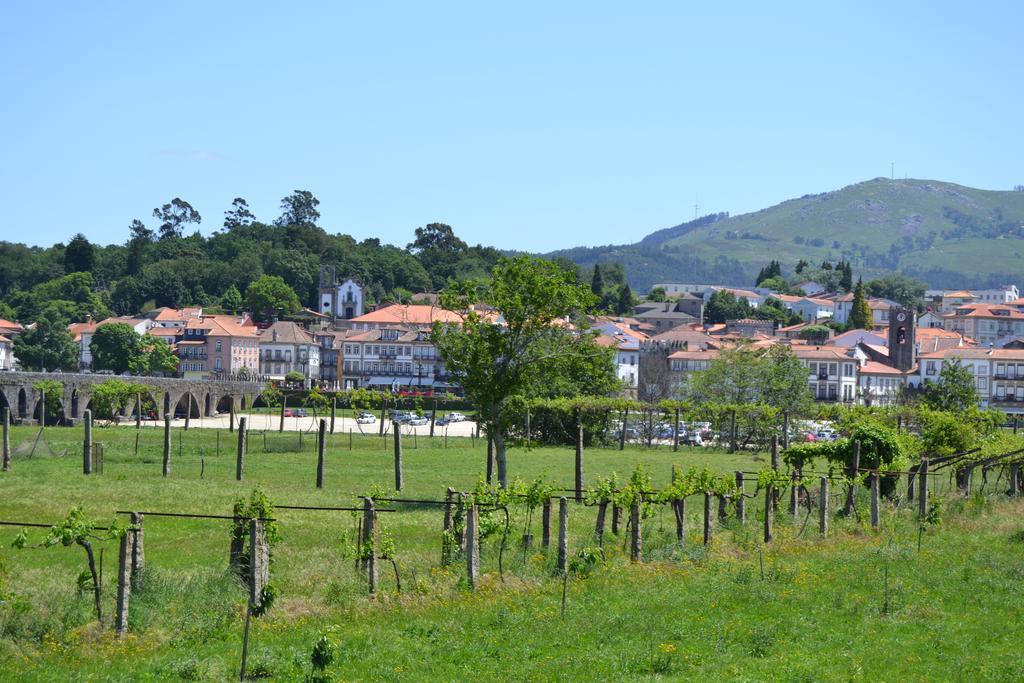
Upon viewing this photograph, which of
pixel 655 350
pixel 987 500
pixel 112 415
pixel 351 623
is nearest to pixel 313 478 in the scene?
pixel 987 500

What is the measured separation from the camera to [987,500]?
31.3m

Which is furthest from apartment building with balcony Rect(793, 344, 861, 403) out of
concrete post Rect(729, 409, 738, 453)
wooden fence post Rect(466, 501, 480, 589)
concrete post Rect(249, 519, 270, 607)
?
concrete post Rect(249, 519, 270, 607)

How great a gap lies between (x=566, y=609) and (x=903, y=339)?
401ft

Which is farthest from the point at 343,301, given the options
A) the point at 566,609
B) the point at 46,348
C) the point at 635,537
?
the point at 566,609

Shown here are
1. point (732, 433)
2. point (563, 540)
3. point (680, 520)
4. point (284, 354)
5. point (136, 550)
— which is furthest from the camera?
point (284, 354)

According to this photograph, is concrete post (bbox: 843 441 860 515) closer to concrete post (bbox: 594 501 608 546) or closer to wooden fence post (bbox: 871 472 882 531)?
wooden fence post (bbox: 871 472 882 531)

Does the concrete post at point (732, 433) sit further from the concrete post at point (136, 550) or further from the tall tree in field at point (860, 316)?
the tall tree in field at point (860, 316)

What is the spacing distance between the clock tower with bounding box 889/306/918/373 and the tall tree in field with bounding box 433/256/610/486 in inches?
4138

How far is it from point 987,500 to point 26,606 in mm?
22838

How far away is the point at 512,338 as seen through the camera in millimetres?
35031

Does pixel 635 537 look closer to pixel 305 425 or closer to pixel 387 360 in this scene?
pixel 305 425

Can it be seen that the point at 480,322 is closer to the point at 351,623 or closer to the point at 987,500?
the point at 987,500

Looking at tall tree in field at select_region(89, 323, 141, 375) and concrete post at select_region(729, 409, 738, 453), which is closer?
concrete post at select_region(729, 409, 738, 453)

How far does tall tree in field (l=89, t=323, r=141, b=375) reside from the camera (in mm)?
133250
